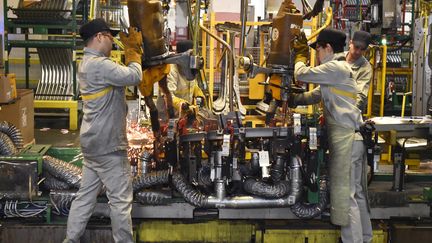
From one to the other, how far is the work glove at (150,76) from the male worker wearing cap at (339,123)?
47.4 inches

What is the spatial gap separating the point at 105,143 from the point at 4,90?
122 inches

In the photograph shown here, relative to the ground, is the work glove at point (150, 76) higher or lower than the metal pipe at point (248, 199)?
higher

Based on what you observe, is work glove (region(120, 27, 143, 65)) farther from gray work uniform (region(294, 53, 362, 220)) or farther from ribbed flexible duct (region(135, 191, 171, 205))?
gray work uniform (region(294, 53, 362, 220))

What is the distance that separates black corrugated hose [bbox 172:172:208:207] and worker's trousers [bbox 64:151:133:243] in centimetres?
48

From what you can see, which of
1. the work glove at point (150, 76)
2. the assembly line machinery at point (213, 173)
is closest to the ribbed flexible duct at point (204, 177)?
the assembly line machinery at point (213, 173)

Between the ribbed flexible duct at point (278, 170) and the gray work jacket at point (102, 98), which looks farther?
the ribbed flexible duct at point (278, 170)

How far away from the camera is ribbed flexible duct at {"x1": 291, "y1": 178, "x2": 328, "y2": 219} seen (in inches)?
197

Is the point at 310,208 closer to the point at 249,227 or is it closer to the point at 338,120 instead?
the point at 249,227

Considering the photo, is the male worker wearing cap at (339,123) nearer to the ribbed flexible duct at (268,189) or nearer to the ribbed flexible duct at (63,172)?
the ribbed flexible duct at (268,189)


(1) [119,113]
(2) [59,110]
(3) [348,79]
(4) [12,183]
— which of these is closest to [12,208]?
(4) [12,183]

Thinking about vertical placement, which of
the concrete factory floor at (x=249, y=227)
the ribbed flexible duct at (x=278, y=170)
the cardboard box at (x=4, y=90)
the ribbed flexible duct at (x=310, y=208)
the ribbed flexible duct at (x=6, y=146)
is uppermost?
the cardboard box at (x=4, y=90)

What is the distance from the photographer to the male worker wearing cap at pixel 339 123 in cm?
480

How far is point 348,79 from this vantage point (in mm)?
4859

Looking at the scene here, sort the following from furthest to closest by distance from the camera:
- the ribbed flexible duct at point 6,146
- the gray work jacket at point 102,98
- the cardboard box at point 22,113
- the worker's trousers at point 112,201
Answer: the cardboard box at point 22,113, the ribbed flexible duct at point 6,146, the worker's trousers at point 112,201, the gray work jacket at point 102,98
